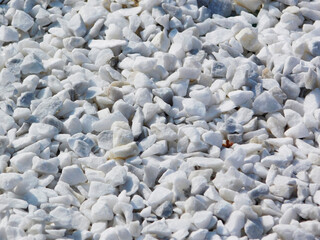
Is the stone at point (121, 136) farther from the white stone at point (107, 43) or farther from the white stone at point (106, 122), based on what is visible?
the white stone at point (107, 43)

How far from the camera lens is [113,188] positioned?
175 cm

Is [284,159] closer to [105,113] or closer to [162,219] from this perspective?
[162,219]

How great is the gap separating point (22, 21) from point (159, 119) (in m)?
0.62

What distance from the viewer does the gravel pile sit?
170 centimetres

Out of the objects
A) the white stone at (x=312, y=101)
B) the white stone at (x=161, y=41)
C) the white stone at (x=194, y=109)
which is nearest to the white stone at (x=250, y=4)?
the white stone at (x=161, y=41)

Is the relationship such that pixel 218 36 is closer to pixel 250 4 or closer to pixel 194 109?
pixel 250 4

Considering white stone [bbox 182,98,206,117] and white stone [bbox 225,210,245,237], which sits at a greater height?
white stone [bbox 182,98,206,117]

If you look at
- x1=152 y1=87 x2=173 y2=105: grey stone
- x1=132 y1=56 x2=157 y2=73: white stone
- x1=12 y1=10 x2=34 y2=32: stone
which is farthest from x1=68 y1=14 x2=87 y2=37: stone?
x1=152 y1=87 x2=173 y2=105: grey stone

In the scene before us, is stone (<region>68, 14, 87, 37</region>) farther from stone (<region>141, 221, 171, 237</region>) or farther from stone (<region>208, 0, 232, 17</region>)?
stone (<region>141, 221, 171, 237</region>)

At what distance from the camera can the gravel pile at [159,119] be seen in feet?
5.57

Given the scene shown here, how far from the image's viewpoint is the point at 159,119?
6.35 ft

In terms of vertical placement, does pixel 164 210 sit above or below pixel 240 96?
below

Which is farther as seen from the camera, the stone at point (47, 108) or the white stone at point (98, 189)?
the stone at point (47, 108)

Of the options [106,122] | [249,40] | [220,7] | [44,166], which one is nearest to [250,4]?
[220,7]
